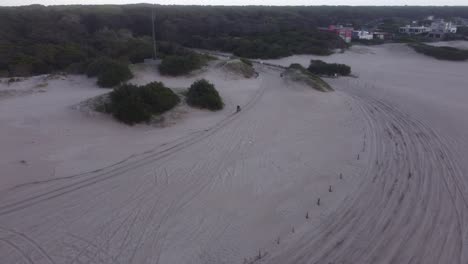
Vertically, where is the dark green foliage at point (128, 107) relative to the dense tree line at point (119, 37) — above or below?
below

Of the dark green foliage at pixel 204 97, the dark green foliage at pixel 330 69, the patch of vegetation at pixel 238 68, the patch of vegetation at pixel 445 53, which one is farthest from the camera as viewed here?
the patch of vegetation at pixel 445 53

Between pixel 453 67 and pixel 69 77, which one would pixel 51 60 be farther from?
pixel 453 67

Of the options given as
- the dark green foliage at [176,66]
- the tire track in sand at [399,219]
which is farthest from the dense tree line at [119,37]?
the tire track in sand at [399,219]

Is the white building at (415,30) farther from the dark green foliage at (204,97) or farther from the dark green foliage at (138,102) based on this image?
the dark green foliage at (138,102)

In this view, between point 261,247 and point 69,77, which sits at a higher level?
point 69,77

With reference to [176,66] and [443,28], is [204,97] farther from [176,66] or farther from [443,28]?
Result: [443,28]

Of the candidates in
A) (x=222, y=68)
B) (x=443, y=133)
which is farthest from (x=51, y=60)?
(x=443, y=133)

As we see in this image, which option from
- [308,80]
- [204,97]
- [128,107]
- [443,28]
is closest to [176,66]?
[204,97]
